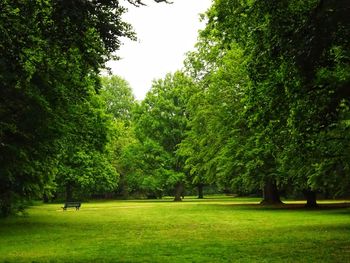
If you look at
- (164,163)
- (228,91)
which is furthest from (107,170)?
(228,91)

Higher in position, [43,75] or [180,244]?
[43,75]

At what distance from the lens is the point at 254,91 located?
15.7 metres

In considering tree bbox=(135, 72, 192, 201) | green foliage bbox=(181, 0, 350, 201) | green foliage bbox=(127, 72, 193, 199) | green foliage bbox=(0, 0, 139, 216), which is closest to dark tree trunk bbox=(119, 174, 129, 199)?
green foliage bbox=(127, 72, 193, 199)


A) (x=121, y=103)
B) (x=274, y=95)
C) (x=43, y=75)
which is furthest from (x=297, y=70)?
(x=121, y=103)

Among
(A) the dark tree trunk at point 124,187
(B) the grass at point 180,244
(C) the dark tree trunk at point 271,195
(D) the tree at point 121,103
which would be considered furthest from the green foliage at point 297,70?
(D) the tree at point 121,103

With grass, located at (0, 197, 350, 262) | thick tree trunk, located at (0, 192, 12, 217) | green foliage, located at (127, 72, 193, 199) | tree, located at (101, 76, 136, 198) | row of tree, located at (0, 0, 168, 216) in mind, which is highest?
tree, located at (101, 76, 136, 198)

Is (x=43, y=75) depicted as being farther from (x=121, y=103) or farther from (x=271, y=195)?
(x=121, y=103)

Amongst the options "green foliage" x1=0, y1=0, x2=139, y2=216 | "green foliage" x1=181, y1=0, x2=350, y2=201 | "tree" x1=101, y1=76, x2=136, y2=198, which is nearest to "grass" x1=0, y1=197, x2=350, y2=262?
"green foliage" x1=0, y1=0, x2=139, y2=216

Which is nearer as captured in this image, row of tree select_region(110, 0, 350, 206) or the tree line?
the tree line

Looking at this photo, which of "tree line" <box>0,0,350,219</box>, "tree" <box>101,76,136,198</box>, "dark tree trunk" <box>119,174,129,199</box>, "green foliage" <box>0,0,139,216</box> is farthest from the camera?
"tree" <box>101,76,136,198</box>

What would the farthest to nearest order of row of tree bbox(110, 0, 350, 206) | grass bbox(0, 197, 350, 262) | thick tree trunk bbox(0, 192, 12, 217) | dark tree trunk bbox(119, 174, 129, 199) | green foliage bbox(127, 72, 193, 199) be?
dark tree trunk bbox(119, 174, 129, 199), green foliage bbox(127, 72, 193, 199), thick tree trunk bbox(0, 192, 12, 217), row of tree bbox(110, 0, 350, 206), grass bbox(0, 197, 350, 262)

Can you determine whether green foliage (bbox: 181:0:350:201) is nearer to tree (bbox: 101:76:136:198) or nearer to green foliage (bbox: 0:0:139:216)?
green foliage (bbox: 0:0:139:216)

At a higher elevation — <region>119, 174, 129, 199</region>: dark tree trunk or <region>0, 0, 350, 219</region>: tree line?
<region>0, 0, 350, 219</region>: tree line

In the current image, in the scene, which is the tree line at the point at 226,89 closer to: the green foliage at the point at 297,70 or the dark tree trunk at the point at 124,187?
the green foliage at the point at 297,70
